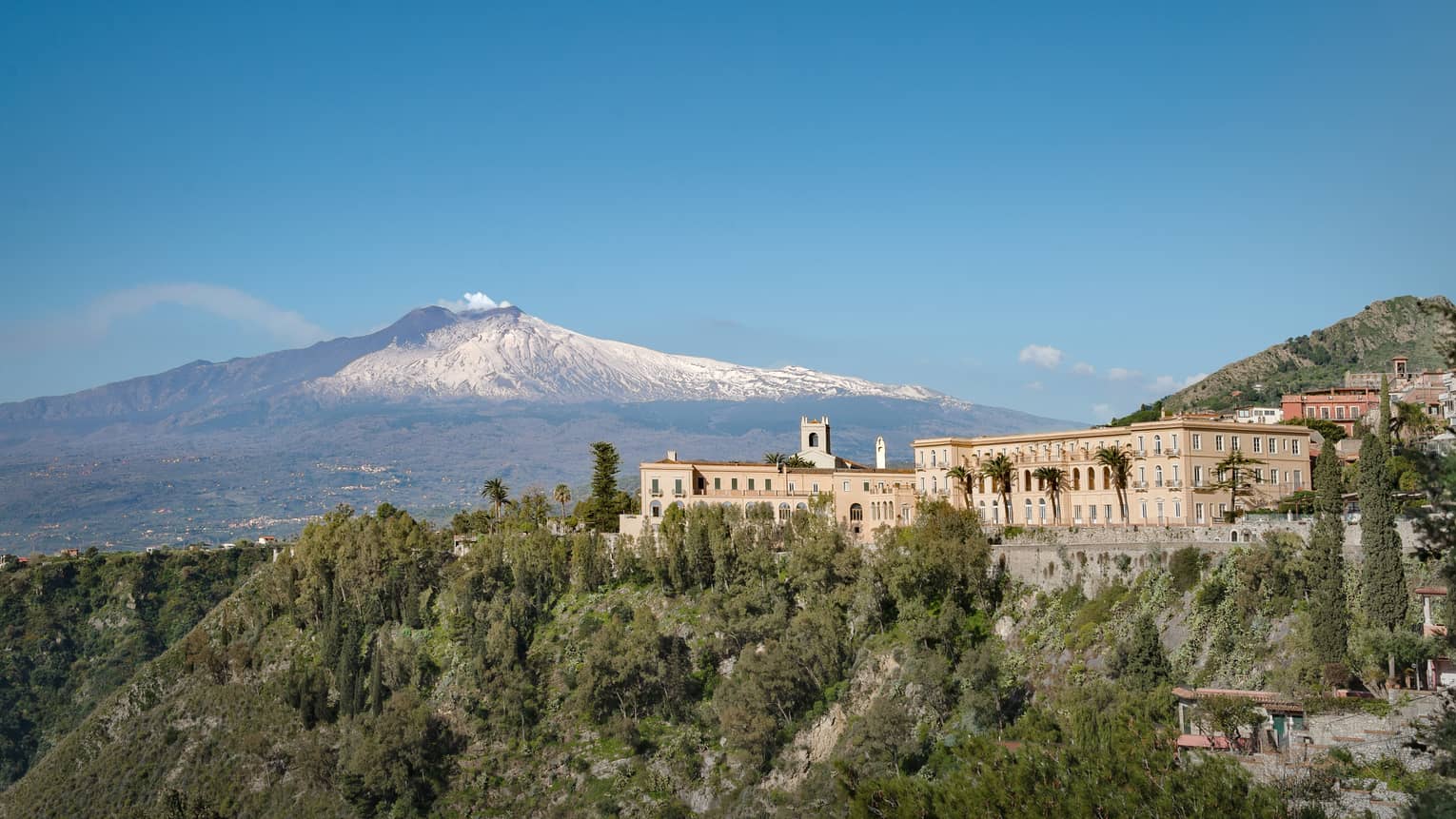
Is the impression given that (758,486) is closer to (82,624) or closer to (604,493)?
(604,493)

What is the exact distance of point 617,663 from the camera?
7944 centimetres

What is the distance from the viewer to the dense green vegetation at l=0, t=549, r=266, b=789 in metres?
129

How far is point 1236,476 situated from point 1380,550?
1920cm

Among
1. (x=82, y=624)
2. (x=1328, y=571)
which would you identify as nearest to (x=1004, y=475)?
(x=1328, y=571)

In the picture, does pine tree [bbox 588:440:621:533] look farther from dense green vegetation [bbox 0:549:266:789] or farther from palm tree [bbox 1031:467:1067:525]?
dense green vegetation [bbox 0:549:266:789]

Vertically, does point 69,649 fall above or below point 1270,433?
below

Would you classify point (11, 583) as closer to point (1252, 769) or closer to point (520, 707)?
point (520, 707)

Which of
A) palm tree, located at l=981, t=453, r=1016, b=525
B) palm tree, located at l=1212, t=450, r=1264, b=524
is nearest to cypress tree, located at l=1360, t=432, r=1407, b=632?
palm tree, located at l=1212, t=450, r=1264, b=524

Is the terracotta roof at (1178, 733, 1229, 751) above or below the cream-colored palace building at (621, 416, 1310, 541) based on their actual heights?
below

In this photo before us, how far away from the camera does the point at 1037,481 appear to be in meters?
81.6

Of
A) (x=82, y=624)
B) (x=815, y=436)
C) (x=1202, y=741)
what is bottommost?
(x=82, y=624)

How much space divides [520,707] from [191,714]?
30916 mm

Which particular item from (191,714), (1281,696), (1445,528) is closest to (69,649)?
(191,714)

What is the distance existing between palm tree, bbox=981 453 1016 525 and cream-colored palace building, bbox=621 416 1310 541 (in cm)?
32
